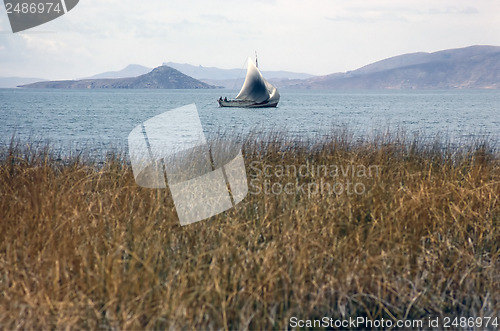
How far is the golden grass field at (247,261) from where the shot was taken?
3266 mm

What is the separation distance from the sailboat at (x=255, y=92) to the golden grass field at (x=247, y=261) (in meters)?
46.9

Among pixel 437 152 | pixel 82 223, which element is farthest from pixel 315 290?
pixel 437 152

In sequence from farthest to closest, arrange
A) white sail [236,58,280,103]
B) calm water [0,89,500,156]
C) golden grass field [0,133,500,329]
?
white sail [236,58,280,103] → calm water [0,89,500,156] → golden grass field [0,133,500,329]

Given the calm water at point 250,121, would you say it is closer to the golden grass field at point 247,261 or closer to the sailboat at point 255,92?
the sailboat at point 255,92

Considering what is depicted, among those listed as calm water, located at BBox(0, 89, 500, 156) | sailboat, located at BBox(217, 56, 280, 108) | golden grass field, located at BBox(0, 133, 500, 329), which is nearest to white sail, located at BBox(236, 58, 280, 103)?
sailboat, located at BBox(217, 56, 280, 108)

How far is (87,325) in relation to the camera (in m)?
3.21

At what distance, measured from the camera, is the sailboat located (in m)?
51.6

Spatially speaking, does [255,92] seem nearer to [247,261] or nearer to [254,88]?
[254,88]

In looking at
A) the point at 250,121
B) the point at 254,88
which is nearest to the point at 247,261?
the point at 250,121

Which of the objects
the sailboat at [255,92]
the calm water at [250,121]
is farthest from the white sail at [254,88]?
the calm water at [250,121]

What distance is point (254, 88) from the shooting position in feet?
176

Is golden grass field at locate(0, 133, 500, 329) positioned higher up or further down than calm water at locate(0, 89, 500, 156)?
higher up

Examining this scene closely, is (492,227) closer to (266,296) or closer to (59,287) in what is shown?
(266,296)

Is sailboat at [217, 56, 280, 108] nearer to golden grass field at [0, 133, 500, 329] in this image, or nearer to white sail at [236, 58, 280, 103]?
white sail at [236, 58, 280, 103]
